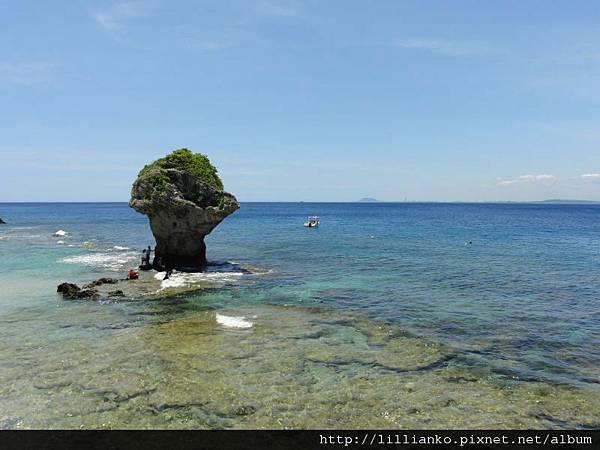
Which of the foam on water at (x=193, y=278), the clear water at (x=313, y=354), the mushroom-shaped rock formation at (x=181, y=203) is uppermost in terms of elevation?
the mushroom-shaped rock formation at (x=181, y=203)

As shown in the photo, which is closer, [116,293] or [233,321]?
[233,321]

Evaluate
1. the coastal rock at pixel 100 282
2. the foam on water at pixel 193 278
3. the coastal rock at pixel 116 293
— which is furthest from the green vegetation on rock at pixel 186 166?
the coastal rock at pixel 116 293

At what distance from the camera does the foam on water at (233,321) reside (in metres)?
23.3

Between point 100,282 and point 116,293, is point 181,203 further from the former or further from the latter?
point 116,293

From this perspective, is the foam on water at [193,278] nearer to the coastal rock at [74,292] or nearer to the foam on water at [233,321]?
the coastal rock at [74,292]

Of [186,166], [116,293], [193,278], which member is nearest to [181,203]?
[186,166]

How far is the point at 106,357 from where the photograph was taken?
18.4m

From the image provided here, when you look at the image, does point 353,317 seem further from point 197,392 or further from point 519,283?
point 519,283

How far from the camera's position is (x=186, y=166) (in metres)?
42.4

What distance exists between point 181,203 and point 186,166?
4688 millimetres

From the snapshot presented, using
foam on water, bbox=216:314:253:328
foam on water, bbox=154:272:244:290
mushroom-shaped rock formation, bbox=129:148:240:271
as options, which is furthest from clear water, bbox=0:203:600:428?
mushroom-shaped rock formation, bbox=129:148:240:271

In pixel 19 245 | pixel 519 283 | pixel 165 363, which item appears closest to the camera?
pixel 165 363

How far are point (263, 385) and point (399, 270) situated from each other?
91.9ft
